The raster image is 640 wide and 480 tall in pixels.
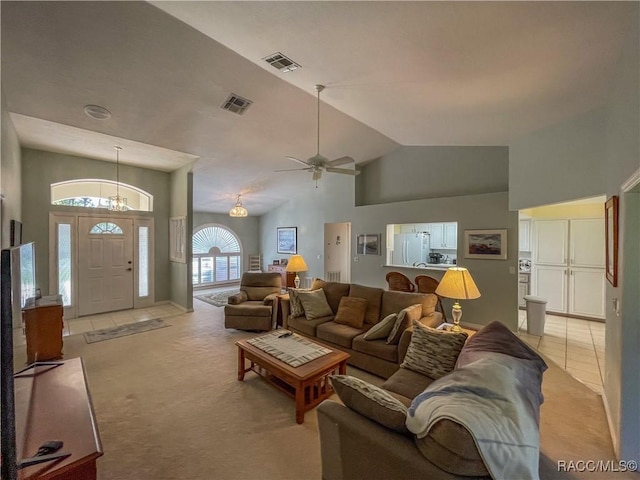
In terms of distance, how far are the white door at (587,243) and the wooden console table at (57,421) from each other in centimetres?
676

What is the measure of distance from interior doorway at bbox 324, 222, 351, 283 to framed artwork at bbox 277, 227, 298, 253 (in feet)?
3.99

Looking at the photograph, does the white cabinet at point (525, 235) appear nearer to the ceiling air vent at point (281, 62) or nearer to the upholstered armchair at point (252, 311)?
the upholstered armchair at point (252, 311)

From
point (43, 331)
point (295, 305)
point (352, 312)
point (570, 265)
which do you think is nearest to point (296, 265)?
point (295, 305)

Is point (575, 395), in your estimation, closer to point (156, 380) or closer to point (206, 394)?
point (206, 394)

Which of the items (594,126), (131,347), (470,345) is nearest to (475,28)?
(594,126)

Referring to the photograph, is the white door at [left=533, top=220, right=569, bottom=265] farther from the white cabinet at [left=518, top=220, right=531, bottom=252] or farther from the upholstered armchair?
the upholstered armchair

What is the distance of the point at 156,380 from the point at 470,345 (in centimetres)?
312

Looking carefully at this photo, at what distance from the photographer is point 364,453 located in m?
1.33

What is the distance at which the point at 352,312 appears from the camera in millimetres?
3602

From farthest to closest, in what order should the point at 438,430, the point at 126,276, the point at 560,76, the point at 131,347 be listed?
the point at 126,276 < the point at 131,347 < the point at 560,76 < the point at 438,430

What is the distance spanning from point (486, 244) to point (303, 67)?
4.02 metres

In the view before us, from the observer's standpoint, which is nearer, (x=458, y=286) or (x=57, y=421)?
(x=57, y=421)

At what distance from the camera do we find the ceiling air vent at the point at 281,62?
8.75 ft

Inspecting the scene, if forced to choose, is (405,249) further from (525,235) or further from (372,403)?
(372,403)
